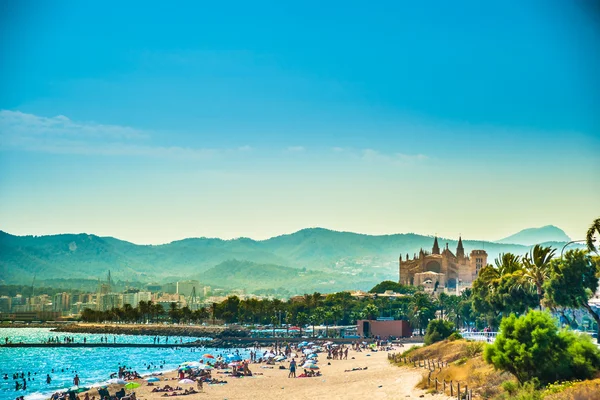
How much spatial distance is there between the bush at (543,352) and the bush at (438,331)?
3216cm

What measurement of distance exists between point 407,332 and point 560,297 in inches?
2337

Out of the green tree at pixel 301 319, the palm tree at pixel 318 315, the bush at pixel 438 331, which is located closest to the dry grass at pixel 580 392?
the bush at pixel 438 331

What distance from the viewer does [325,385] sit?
154 feet

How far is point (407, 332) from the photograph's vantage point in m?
97.5

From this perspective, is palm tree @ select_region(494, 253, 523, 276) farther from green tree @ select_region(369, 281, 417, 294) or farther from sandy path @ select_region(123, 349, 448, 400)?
green tree @ select_region(369, 281, 417, 294)

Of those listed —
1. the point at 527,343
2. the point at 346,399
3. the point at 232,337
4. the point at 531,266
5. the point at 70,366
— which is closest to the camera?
the point at 527,343

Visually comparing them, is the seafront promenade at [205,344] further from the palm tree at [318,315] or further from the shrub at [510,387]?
the shrub at [510,387]

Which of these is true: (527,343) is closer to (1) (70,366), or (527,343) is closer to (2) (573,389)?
(2) (573,389)

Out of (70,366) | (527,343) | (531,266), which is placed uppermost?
(531,266)

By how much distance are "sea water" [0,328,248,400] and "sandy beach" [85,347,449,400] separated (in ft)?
33.8

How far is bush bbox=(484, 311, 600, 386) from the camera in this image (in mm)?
27406

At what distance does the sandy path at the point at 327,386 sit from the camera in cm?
3950

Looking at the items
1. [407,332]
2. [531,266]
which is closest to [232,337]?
[407,332]

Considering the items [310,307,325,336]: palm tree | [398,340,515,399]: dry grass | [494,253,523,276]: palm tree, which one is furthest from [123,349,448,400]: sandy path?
[310,307,325,336]: palm tree
